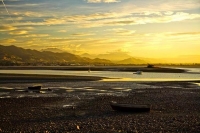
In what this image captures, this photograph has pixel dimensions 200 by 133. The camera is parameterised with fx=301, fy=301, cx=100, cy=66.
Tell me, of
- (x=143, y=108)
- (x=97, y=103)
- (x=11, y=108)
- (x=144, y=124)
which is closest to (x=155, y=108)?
(x=143, y=108)

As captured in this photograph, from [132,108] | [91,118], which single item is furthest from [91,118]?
[132,108]

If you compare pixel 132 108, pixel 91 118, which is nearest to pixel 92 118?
pixel 91 118

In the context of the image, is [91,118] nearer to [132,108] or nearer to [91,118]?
[91,118]

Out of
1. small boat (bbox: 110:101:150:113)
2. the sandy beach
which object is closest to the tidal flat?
the sandy beach

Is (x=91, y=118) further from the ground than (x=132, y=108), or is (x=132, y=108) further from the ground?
(x=132, y=108)

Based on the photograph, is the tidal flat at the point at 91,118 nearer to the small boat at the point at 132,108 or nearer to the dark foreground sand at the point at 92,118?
the dark foreground sand at the point at 92,118

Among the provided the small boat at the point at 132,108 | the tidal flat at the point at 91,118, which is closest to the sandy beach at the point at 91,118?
the tidal flat at the point at 91,118

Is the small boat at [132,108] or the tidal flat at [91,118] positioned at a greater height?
the small boat at [132,108]

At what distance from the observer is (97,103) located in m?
37.2

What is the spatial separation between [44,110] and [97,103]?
7593 mm

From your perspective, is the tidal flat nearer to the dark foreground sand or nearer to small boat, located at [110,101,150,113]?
the dark foreground sand

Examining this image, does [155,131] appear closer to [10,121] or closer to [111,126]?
[111,126]

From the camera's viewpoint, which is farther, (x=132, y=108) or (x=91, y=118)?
(x=132, y=108)

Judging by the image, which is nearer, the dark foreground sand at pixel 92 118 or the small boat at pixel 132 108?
the dark foreground sand at pixel 92 118
